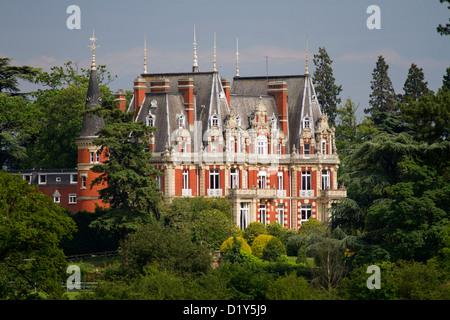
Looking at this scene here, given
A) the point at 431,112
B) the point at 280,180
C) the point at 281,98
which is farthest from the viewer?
the point at 281,98

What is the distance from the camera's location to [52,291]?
5759 cm

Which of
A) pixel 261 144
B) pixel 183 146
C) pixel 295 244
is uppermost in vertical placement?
pixel 261 144

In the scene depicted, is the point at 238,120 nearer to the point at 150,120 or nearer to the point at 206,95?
the point at 206,95

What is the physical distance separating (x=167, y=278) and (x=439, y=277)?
12.1m

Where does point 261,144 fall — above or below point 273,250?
above

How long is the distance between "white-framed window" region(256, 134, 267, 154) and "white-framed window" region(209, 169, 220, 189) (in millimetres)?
4211

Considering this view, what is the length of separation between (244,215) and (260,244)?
806 cm

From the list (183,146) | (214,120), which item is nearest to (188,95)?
(214,120)

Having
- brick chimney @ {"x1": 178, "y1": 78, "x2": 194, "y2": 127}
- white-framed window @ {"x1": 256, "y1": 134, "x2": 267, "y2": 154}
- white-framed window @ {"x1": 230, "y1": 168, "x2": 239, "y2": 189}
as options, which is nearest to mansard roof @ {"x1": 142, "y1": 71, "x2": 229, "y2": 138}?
brick chimney @ {"x1": 178, "y1": 78, "x2": 194, "y2": 127}

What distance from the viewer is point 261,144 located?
91.1 metres

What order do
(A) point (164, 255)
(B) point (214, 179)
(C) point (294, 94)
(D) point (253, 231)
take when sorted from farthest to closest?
(C) point (294, 94), (B) point (214, 179), (D) point (253, 231), (A) point (164, 255)

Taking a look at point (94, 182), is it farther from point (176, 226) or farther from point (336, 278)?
point (336, 278)

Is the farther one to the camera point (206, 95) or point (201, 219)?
point (206, 95)

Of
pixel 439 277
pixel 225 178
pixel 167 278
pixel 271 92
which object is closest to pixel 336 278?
pixel 439 277
